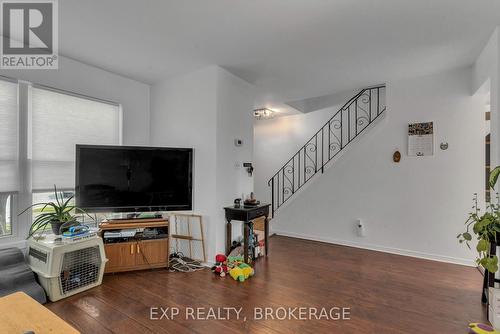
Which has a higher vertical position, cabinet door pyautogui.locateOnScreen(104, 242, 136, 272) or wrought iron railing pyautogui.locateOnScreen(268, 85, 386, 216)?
wrought iron railing pyautogui.locateOnScreen(268, 85, 386, 216)

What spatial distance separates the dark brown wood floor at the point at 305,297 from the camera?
1.98m

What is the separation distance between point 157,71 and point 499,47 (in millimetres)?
3936

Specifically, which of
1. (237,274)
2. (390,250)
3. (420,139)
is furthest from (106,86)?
(390,250)

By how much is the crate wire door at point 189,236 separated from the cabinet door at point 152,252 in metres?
0.32

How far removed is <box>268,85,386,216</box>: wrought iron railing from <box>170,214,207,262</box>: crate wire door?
7.10 ft

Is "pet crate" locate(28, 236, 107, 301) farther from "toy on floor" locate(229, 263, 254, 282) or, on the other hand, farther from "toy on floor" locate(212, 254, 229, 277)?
"toy on floor" locate(229, 263, 254, 282)

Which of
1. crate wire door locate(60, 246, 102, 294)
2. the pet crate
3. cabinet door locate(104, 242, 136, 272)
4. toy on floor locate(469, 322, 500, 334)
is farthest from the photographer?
cabinet door locate(104, 242, 136, 272)

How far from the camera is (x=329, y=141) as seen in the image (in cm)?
532

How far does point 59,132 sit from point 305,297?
348 cm

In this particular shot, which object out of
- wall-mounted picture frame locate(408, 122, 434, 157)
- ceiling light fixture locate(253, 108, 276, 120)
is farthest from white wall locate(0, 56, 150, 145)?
wall-mounted picture frame locate(408, 122, 434, 157)

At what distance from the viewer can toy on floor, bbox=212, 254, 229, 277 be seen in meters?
2.95

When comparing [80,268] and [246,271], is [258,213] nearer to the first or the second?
[246,271]

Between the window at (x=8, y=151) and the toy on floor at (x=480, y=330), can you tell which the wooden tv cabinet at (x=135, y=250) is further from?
the toy on floor at (x=480, y=330)

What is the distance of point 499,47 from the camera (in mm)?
2332
